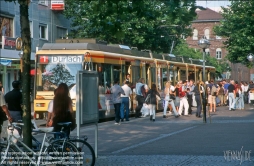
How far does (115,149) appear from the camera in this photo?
15.4 metres

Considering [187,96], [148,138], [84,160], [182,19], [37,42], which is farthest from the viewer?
[37,42]

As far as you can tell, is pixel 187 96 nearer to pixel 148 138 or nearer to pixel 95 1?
pixel 148 138

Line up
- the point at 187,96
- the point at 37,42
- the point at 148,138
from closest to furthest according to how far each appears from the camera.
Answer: the point at 148,138, the point at 187,96, the point at 37,42

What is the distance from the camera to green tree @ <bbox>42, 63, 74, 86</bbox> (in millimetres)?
25031

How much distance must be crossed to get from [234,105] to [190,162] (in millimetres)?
25424

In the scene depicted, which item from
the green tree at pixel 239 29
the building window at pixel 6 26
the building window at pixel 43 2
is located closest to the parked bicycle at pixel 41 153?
the building window at pixel 6 26

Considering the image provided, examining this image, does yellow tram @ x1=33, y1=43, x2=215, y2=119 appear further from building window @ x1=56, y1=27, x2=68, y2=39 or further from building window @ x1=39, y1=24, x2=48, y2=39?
building window @ x1=56, y1=27, x2=68, y2=39

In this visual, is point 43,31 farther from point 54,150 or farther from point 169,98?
point 54,150

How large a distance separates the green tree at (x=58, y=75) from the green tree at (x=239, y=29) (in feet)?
84.4

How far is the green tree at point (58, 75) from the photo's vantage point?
2503 cm

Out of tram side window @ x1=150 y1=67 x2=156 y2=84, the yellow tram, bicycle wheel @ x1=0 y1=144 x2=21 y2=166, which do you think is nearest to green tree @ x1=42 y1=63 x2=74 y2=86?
the yellow tram

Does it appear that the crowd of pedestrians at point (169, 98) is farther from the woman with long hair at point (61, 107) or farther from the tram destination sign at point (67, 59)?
the woman with long hair at point (61, 107)

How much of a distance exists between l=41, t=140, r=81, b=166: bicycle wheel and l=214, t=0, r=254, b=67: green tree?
3869cm

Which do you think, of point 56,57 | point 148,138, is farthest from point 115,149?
point 56,57
